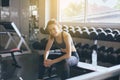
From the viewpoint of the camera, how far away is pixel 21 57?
489 centimetres

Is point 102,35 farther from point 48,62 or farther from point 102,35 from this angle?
point 48,62

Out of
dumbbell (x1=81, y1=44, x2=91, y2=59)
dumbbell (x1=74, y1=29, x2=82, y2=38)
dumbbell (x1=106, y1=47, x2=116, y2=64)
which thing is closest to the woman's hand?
dumbbell (x1=106, y1=47, x2=116, y2=64)

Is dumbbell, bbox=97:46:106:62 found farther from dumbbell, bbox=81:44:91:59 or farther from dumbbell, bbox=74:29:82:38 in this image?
dumbbell, bbox=74:29:82:38

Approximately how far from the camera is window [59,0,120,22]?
15.4 feet

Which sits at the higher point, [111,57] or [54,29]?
[54,29]

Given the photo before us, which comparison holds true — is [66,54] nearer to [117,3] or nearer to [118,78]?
[118,78]

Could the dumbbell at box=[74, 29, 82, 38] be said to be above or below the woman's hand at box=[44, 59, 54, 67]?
above

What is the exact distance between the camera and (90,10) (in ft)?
17.1

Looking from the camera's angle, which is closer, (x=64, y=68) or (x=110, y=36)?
(x=64, y=68)

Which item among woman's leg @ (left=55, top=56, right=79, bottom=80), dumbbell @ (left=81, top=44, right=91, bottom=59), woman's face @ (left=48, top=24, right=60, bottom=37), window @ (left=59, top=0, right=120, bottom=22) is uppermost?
window @ (left=59, top=0, right=120, bottom=22)

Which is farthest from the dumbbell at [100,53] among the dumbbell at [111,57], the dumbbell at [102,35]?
the dumbbell at [102,35]

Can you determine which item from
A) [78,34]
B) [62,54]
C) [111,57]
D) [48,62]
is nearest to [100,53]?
[111,57]

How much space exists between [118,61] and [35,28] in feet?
10.4

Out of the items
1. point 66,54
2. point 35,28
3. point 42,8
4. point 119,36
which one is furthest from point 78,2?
point 66,54
